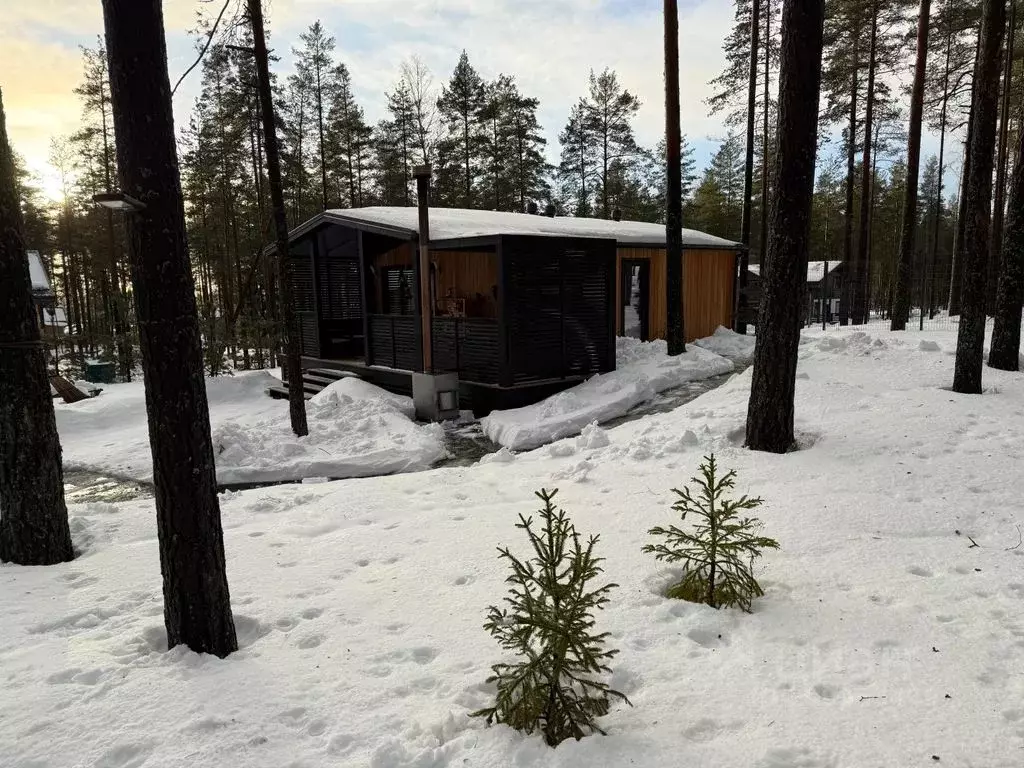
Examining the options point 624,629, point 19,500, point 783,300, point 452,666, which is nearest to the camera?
point 452,666

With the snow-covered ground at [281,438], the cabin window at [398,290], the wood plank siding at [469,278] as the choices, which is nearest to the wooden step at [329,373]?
the snow-covered ground at [281,438]

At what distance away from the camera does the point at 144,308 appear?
291 cm

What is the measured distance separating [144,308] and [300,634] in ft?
5.96

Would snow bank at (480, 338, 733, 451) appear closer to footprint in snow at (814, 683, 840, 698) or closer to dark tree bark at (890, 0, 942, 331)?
dark tree bark at (890, 0, 942, 331)

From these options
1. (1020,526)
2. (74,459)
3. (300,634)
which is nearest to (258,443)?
(74,459)

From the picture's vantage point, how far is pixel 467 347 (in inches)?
455

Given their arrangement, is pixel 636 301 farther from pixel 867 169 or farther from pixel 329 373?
pixel 867 169

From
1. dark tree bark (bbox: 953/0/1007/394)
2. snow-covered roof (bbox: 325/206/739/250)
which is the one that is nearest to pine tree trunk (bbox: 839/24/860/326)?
snow-covered roof (bbox: 325/206/739/250)

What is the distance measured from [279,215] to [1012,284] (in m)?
9.94

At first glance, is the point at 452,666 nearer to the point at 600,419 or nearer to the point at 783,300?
the point at 783,300

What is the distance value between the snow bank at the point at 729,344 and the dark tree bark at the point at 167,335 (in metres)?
13.1

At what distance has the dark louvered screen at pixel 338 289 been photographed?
51.4 ft

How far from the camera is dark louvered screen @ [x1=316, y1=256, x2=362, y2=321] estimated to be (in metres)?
15.7

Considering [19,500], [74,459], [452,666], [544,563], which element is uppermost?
[544,563]
